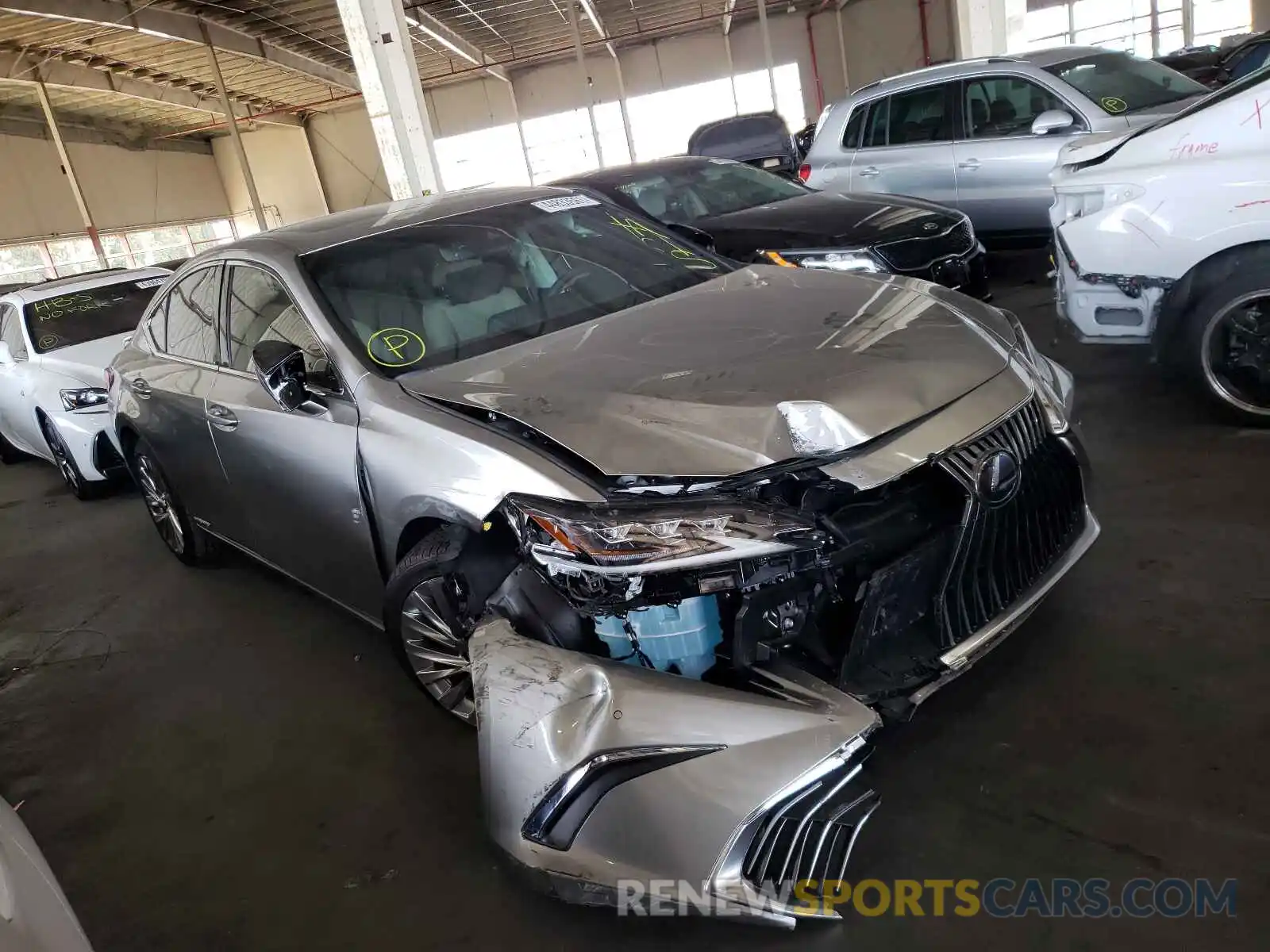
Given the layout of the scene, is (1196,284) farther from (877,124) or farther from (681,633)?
(877,124)

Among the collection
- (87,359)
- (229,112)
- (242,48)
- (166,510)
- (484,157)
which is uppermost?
(242,48)

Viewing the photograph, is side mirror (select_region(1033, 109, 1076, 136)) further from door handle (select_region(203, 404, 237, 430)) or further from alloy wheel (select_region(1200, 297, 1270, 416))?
door handle (select_region(203, 404, 237, 430))

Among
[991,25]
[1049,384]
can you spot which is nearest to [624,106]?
[991,25]

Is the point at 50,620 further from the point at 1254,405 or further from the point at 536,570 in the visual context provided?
the point at 1254,405

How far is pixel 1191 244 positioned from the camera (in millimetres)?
3438

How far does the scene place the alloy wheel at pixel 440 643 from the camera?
2.56m

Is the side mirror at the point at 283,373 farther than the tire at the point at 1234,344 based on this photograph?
No

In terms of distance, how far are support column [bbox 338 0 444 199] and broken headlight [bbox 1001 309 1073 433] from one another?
641 cm

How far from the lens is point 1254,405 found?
355 cm

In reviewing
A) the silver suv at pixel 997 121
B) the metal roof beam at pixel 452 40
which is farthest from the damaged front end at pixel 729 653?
the metal roof beam at pixel 452 40

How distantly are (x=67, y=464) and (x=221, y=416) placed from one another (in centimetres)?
390

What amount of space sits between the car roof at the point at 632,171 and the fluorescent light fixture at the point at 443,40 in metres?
9.92

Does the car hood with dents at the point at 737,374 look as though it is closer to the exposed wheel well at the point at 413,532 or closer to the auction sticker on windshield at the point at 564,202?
the exposed wheel well at the point at 413,532
